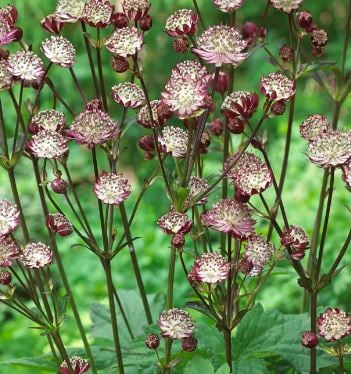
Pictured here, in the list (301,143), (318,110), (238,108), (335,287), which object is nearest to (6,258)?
(238,108)

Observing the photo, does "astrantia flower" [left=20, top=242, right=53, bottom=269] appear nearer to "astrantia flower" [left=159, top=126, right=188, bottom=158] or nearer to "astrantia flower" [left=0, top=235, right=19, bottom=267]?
"astrantia flower" [left=0, top=235, right=19, bottom=267]

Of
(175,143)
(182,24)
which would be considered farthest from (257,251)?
(182,24)

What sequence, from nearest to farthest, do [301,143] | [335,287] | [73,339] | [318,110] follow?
[335,287], [73,339], [301,143], [318,110]

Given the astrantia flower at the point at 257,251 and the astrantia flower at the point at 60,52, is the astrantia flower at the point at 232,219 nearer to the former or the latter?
the astrantia flower at the point at 257,251

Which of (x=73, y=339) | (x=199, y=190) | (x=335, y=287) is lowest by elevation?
(x=73, y=339)

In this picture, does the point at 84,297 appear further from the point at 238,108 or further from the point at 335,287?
the point at 238,108

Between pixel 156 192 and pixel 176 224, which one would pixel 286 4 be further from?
pixel 156 192
